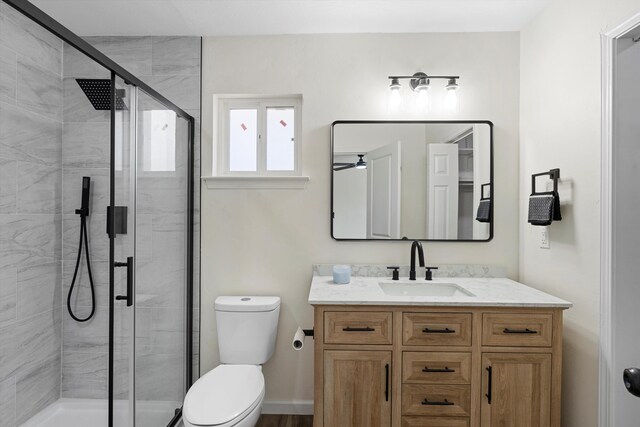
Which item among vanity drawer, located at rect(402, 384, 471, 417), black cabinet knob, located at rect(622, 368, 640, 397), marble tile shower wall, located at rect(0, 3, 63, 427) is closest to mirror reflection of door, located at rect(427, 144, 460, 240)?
vanity drawer, located at rect(402, 384, 471, 417)

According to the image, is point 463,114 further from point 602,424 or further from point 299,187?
point 602,424

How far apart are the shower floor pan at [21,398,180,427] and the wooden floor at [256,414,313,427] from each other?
58 centimetres

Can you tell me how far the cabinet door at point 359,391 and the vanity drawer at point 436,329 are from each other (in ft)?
0.50

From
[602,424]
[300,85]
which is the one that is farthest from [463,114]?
[602,424]

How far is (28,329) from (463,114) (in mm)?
2655

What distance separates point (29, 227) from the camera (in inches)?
66.1

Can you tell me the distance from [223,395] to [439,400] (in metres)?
1.02

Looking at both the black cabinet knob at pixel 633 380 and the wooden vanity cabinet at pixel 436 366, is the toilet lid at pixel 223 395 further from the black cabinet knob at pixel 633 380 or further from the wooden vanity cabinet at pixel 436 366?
the black cabinet knob at pixel 633 380

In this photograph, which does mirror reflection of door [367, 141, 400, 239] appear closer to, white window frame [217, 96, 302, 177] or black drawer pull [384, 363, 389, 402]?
white window frame [217, 96, 302, 177]

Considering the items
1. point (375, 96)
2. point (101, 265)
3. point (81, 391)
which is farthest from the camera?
point (375, 96)

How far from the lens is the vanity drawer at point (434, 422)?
1735 mm

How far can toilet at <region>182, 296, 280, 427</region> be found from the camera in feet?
5.25

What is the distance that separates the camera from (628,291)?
154 cm

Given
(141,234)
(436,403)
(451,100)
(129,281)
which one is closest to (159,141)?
(141,234)
